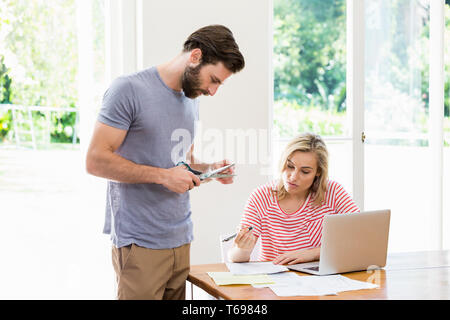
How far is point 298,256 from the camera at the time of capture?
2.35 m

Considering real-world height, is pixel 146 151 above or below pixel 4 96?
below

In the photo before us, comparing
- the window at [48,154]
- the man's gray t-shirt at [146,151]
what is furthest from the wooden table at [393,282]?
the window at [48,154]

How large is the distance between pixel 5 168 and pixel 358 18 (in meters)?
2.65

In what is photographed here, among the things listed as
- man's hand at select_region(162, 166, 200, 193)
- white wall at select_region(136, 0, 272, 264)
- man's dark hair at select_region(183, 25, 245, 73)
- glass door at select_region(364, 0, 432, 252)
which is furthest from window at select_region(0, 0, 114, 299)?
glass door at select_region(364, 0, 432, 252)

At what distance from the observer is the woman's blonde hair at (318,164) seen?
8.63 ft

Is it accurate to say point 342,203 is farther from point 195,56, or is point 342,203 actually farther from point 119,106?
point 119,106

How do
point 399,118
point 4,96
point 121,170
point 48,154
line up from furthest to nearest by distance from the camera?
point 399,118 < point 48,154 < point 4,96 < point 121,170

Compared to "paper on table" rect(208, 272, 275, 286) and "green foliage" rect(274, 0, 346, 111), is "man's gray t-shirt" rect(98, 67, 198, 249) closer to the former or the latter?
"paper on table" rect(208, 272, 275, 286)

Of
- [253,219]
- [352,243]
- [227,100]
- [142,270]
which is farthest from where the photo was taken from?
[227,100]

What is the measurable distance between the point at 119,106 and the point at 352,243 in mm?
1049

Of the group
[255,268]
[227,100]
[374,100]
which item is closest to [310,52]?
[374,100]

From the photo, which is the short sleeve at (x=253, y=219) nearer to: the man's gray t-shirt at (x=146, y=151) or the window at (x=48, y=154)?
the man's gray t-shirt at (x=146, y=151)

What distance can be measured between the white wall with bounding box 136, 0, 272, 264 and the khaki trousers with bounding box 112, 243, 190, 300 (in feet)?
4.23

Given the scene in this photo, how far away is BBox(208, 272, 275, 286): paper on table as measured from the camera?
202 cm
